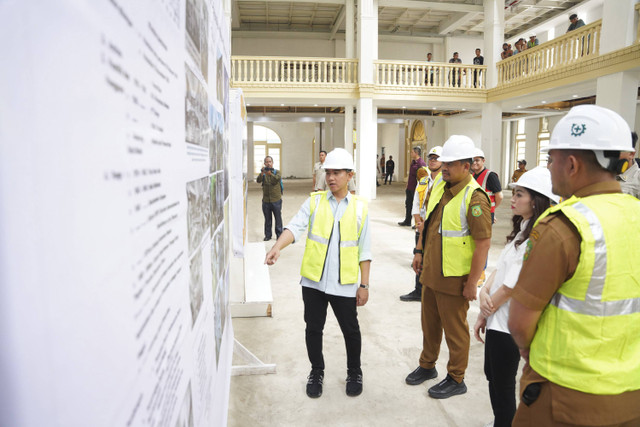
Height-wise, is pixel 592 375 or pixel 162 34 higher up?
pixel 162 34

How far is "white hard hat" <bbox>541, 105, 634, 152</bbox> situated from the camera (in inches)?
50.6

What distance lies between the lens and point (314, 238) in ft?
8.86

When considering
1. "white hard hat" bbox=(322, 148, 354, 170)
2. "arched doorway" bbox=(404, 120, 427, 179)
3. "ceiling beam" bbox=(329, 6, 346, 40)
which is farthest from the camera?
"arched doorway" bbox=(404, 120, 427, 179)

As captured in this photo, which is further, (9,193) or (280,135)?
(280,135)

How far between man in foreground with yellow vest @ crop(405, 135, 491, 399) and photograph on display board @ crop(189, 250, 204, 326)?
1813 mm

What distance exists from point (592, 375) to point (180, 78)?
1395 mm

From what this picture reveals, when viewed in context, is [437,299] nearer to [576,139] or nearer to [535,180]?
[535,180]

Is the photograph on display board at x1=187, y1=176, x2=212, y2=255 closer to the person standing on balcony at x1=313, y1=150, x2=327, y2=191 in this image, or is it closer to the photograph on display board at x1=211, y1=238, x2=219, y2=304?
the photograph on display board at x1=211, y1=238, x2=219, y2=304

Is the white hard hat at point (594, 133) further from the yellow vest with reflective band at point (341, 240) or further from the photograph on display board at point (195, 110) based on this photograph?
the yellow vest with reflective band at point (341, 240)

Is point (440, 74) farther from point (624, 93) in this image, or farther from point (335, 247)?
point (335, 247)

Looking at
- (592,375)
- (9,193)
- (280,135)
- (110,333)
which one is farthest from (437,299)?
(280,135)

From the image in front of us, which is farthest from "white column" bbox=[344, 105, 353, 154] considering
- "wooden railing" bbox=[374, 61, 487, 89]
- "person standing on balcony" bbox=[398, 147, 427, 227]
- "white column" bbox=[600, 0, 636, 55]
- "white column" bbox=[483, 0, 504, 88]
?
"white column" bbox=[600, 0, 636, 55]

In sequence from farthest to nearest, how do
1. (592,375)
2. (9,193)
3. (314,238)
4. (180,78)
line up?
(314,238) < (592,375) < (180,78) < (9,193)

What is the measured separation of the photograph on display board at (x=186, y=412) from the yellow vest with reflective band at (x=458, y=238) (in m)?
1.94
